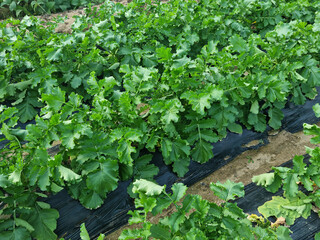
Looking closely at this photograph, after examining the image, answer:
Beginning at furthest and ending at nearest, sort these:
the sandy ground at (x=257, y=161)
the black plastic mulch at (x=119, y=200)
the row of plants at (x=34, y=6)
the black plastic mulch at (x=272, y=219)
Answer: the row of plants at (x=34, y=6)
the sandy ground at (x=257, y=161)
the black plastic mulch at (x=119, y=200)
the black plastic mulch at (x=272, y=219)

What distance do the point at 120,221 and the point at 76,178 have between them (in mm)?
721

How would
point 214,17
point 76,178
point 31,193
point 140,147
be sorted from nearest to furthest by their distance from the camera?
1. point 76,178
2. point 31,193
3. point 140,147
4. point 214,17

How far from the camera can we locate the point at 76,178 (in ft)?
9.16

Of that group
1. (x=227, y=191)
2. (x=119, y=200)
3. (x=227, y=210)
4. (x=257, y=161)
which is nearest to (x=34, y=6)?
(x=119, y=200)

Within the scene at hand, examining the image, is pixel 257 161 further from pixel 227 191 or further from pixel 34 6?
pixel 34 6

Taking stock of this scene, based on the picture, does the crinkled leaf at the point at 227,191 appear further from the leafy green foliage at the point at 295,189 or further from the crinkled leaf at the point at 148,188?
the leafy green foliage at the point at 295,189

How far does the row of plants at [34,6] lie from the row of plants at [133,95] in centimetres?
246

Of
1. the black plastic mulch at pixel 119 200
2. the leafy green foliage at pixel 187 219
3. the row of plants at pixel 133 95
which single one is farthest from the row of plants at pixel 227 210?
the row of plants at pixel 133 95

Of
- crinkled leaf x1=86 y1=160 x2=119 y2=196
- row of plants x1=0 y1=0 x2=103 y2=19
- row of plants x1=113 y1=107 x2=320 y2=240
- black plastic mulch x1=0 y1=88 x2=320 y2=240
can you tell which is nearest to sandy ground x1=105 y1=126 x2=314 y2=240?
black plastic mulch x1=0 y1=88 x2=320 y2=240

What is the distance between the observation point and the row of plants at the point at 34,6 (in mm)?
7027

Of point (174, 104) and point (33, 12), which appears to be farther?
point (33, 12)

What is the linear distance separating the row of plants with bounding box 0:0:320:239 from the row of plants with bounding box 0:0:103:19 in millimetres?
2463

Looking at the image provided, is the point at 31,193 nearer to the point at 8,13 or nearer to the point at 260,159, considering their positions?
the point at 260,159

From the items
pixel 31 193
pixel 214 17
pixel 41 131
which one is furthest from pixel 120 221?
pixel 214 17
